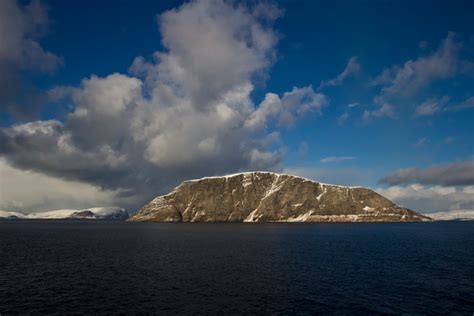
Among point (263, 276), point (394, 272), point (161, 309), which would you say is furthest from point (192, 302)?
point (394, 272)

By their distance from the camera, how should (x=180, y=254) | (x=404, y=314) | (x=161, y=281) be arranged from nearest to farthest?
(x=404, y=314) < (x=161, y=281) < (x=180, y=254)

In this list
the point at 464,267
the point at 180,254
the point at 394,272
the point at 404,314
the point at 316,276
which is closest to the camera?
the point at 404,314

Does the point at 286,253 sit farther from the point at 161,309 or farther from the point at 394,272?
the point at 161,309

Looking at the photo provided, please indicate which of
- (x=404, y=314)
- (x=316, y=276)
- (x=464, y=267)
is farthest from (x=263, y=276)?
(x=464, y=267)

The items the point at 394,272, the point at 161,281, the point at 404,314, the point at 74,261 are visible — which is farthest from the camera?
the point at 74,261

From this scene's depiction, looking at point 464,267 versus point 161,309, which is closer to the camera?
point 161,309

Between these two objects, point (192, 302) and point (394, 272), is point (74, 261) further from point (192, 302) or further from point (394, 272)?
point (394, 272)

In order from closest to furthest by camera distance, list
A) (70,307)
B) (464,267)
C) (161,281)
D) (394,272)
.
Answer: (70,307), (161,281), (394,272), (464,267)

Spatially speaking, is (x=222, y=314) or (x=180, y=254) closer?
(x=222, y=314)
